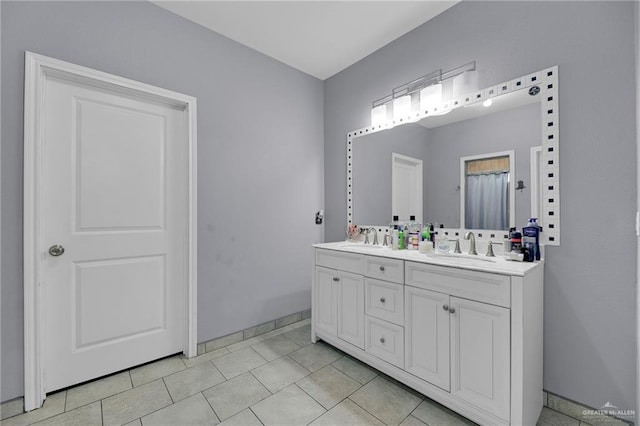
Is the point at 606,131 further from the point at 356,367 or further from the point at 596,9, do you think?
A: the point at 356,367

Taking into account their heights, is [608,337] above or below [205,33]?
below

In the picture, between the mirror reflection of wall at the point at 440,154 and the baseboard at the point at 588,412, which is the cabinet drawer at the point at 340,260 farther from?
the baseboard at the point at 588,412

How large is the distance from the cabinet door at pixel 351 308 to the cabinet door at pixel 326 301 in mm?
53

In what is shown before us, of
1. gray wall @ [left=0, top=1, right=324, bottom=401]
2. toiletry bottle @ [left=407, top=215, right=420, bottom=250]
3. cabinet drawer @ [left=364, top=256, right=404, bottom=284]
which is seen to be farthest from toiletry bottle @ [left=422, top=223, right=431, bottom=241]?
gray wall @ [left=0, top=1, right=324, bottom=401]

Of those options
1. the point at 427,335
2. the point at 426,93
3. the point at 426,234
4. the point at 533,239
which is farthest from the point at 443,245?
the point at 426,93

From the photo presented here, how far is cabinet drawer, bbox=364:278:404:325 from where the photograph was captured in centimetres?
174

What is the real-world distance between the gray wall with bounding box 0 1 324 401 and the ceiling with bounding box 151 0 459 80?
0.46 feet

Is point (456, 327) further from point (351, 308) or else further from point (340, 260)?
point (340, 260)

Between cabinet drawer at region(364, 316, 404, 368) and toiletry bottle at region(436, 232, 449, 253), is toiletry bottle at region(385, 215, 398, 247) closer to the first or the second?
toiletry bottle at region(436, 232, 449, 253)

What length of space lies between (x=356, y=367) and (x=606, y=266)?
1.58 metres

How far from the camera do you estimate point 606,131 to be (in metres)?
1.41

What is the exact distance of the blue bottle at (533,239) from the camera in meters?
1.54

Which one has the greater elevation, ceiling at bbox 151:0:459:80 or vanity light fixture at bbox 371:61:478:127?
ceiling at bbox 151:0:459:80

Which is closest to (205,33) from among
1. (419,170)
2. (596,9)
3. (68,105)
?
(68,105)
